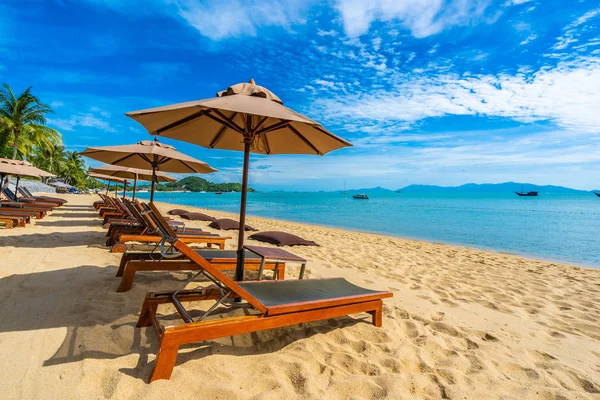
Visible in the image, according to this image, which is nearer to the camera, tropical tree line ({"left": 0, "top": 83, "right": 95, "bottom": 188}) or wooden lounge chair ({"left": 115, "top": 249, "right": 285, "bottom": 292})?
wooden lounge chair ({"left": 115, "top": 249, "right": 285, "bottom": 292})

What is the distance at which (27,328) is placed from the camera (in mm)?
2486

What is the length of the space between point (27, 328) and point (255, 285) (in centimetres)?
186

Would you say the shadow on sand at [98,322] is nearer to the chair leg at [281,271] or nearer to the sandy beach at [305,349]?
the sandy beach at [305,349]

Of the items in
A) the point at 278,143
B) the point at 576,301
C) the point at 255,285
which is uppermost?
the point at 278,143

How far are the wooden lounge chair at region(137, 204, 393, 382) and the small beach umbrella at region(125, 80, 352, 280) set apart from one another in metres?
Result: 0.66

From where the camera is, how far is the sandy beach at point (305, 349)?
6.42 feet

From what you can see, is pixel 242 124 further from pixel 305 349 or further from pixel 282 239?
pixel 282 239

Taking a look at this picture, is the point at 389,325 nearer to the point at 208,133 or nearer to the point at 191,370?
the point at 191,370

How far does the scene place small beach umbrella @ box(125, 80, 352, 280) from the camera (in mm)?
2670

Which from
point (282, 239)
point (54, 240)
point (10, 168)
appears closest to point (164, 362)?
point (54, 240)

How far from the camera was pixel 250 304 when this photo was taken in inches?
93.0

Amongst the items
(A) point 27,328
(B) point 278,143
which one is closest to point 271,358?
(A) point 27,328

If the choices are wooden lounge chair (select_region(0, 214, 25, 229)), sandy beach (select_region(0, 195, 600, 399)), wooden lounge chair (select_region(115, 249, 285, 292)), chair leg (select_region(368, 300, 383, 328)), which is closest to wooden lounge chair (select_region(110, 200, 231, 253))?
sandy beach (select_region(0, 195, 600, 399))

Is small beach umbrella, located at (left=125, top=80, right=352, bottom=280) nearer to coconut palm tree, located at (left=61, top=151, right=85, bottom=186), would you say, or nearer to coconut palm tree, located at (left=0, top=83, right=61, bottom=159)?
coconut palm tree, located at (left=0, top=83, right=61, bottom=159)
